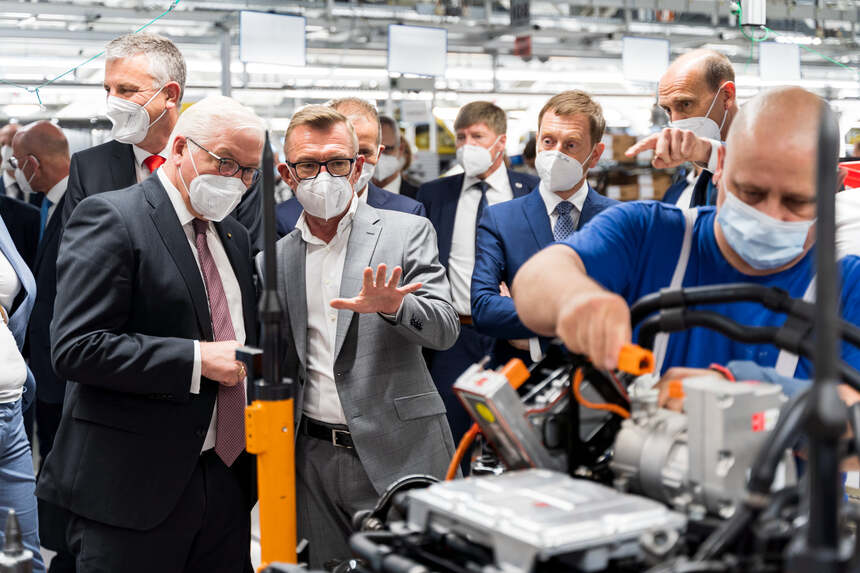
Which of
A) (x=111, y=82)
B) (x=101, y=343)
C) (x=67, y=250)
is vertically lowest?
(x=101, y=343)

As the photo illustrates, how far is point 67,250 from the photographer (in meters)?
2.15

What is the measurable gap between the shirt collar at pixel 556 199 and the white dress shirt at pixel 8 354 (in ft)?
5.69

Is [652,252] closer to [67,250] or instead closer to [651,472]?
[651,472]

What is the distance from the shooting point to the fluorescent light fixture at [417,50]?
20.1 ft

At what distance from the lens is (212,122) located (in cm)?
228

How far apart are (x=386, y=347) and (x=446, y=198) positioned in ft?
5.35

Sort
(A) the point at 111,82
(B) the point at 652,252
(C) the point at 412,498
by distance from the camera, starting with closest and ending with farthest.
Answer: (C) the point at 412,498 → (B) the point at 652,252 → (A) the point at 111,82

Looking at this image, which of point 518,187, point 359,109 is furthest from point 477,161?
point 359,109

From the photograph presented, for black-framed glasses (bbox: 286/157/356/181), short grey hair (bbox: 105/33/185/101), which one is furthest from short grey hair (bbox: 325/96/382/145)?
black-framed glasses (bbox: 286/157/356/181)

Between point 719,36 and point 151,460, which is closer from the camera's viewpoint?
point 151,460

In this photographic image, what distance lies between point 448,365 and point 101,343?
1.72 m

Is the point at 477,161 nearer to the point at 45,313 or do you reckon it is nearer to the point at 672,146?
the point at 672,146

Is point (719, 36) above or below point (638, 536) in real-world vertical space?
above

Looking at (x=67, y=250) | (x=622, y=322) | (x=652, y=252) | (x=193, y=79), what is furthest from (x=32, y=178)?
(x=193, y=79)
